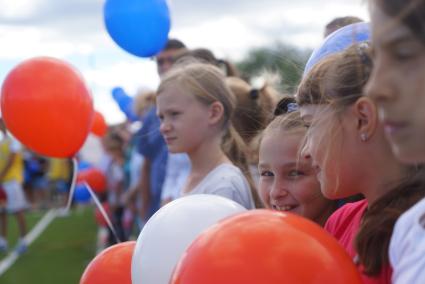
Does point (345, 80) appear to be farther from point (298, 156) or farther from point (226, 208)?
point (298, 156)

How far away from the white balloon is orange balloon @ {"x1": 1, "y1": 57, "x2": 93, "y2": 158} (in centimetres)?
176

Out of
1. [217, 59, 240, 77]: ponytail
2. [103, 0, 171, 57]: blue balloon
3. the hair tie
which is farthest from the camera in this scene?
[217, 59, 240, 77]: ponytail

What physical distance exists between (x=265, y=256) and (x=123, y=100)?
218 inches

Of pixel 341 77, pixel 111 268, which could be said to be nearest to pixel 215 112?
pixel 111 268

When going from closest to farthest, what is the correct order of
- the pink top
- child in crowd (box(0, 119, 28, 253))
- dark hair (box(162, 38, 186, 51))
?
the pink top, dark hair (box(162, 38, 186, 51)), child in crowd (box(0, 119, 28, 253))

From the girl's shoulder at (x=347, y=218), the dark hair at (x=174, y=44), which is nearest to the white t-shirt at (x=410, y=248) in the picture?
the girl's shoulder at (x=347, y=218)

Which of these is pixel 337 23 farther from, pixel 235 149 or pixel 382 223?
pixel 382 223

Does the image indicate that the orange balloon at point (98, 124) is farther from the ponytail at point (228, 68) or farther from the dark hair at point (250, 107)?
the dark hair at point (250, 107)

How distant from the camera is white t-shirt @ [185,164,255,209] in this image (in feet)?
9.55

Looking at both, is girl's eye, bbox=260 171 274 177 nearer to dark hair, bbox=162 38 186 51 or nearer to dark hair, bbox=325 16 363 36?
dark hair, bbox=325 16 363 36

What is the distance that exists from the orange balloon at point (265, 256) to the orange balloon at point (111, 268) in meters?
0.65

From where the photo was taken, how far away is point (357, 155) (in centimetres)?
161

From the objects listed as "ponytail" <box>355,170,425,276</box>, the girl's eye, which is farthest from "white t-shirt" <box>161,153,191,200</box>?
"ponytail" <box>355,170,425,276</box>

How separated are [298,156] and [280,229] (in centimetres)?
87
